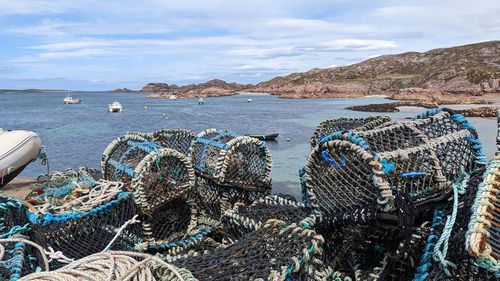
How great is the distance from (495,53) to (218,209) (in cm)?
9723

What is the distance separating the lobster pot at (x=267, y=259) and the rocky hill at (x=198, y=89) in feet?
330

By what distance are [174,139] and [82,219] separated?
6.73 feet

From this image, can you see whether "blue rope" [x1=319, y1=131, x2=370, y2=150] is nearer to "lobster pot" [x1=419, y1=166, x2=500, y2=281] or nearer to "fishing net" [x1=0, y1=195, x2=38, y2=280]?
"lobster pot" [x1=419, y1=166, x2=500, y2=281]

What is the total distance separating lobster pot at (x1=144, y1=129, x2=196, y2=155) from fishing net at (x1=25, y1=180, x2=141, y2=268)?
140 cm

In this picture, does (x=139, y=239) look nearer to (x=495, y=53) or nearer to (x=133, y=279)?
(x=133, y=279)

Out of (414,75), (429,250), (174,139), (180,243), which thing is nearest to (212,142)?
(174,139)

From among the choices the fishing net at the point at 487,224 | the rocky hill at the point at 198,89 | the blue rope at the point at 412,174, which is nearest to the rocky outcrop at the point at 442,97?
the blue rope at the point at 412,174

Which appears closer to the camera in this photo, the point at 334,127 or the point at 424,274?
the point at 424,274

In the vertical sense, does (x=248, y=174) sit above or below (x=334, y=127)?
below

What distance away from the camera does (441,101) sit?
4162cm

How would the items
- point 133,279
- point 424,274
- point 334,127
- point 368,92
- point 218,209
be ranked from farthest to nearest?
point 368,92, point 334,127, point 218,209, point 424,274, point 133,279

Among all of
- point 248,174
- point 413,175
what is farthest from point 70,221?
point 413,175

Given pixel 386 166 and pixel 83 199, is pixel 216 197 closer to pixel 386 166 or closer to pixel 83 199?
pixel 83 199

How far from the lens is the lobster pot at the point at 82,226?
10.7 ft
